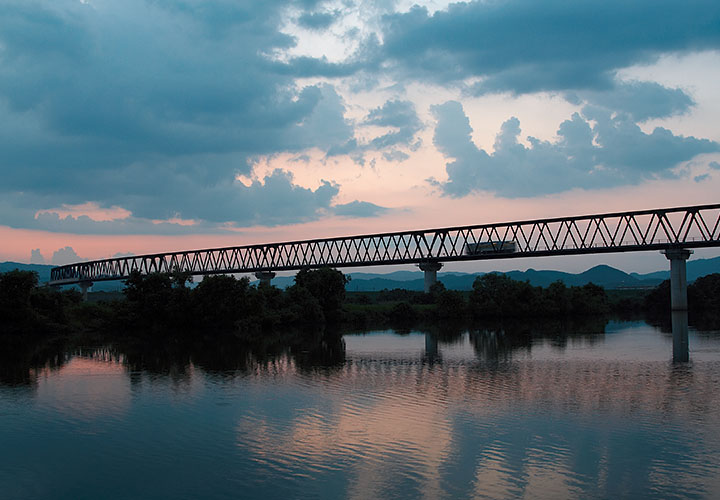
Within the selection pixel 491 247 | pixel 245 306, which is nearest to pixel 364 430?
pixel 245 306

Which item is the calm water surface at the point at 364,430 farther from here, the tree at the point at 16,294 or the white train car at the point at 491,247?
the white train car at the point at 491,247

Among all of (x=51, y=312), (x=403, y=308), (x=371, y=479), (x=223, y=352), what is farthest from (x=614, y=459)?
(x=403, y=308)

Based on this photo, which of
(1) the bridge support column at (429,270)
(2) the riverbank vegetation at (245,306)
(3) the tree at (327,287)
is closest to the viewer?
(2) the riverbank vegetation at (245,306)

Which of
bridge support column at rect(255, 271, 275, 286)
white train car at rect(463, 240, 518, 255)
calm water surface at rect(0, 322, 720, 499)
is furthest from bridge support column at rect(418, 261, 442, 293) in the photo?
calm water surface at rect(0, 322, 720, 499)

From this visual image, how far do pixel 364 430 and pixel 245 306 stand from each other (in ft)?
178

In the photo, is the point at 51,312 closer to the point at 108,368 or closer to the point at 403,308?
the point at 108,368

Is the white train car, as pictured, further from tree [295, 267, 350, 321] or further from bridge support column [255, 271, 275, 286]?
bridge support column [255, 271, 275, 286]

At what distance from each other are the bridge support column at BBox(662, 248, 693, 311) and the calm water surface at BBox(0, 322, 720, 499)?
5644 centimetres

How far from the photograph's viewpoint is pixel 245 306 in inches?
2921

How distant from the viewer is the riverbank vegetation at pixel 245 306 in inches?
2566

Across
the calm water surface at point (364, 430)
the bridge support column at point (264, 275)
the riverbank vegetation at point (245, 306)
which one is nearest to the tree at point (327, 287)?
the riverbank vegetation at point (245, 306)

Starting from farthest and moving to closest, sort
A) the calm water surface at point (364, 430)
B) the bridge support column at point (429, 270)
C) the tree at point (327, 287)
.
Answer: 1. the bridge support column at point (429, 270)
2. the tree at point (327, 287)
3. the calm water surface at point (364, 430)

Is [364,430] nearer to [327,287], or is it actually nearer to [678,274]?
[327,287]

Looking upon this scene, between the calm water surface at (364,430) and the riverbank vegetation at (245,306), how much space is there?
27592 millimetres
